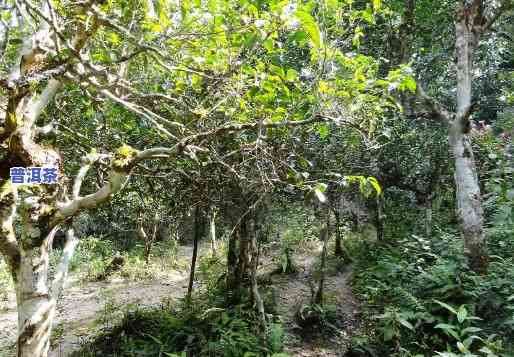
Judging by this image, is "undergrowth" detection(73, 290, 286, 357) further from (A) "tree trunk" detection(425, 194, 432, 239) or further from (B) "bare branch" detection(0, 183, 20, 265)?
(A) "tree trunk" detection(425, 194, 432, 239)

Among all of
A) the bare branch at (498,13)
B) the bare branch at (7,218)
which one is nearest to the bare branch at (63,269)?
the bare branch at (7,218)

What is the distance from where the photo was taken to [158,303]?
36.1ft

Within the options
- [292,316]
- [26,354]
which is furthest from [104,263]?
[26,354]

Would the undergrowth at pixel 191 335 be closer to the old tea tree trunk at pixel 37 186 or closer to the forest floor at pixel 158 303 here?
the forest floor at pixel 158 303

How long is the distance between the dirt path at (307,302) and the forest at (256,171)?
0.21 feet

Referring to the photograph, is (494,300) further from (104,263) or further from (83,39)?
(104,263)

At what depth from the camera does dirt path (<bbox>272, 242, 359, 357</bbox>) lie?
7.55 metres

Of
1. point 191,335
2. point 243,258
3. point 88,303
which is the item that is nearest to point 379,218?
point 243,258

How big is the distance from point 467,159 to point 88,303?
10968 millimetres

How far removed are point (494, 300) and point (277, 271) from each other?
6.33 metres

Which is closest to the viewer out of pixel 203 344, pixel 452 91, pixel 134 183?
pixel 203 344

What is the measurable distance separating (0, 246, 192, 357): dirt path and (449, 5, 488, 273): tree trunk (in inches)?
286

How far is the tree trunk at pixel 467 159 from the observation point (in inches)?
303

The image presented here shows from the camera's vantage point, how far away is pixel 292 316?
8805mm
